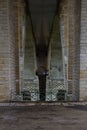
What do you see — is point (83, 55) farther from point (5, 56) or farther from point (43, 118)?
point (43, 118)

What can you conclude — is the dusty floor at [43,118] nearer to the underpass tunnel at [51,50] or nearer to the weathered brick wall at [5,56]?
the weathered brick wall at [5,56]

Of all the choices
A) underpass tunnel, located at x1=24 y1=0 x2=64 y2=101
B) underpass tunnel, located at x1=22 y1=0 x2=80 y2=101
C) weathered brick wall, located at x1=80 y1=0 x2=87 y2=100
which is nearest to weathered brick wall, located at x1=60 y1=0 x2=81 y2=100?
underpass tunnel, located at x1=22 y1=0 x2=80 y2=101

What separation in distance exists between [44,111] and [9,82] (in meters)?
1.36

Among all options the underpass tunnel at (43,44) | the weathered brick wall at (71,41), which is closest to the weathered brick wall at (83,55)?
the weathered brick wall at (71,41)

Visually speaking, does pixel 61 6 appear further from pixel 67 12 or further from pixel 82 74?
pixel 82 74

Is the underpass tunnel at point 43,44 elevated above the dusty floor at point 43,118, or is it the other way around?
the underpass tunnel at point 43,44

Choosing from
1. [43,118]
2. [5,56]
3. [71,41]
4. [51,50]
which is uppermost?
[51,50]

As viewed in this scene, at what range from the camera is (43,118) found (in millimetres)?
3709

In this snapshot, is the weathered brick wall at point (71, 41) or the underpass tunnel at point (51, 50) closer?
the weathered brick wall at point (71, 41)

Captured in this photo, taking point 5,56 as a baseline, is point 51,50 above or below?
above

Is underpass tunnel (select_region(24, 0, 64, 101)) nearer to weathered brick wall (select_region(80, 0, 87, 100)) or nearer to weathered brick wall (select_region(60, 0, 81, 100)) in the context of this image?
weathered brick wall (select_region(60, 0, 81, 100))

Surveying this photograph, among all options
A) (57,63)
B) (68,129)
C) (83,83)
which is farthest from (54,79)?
(68,129)

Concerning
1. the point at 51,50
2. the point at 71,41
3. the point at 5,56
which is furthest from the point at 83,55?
the point at 51,50

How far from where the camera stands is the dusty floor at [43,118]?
3.27m
